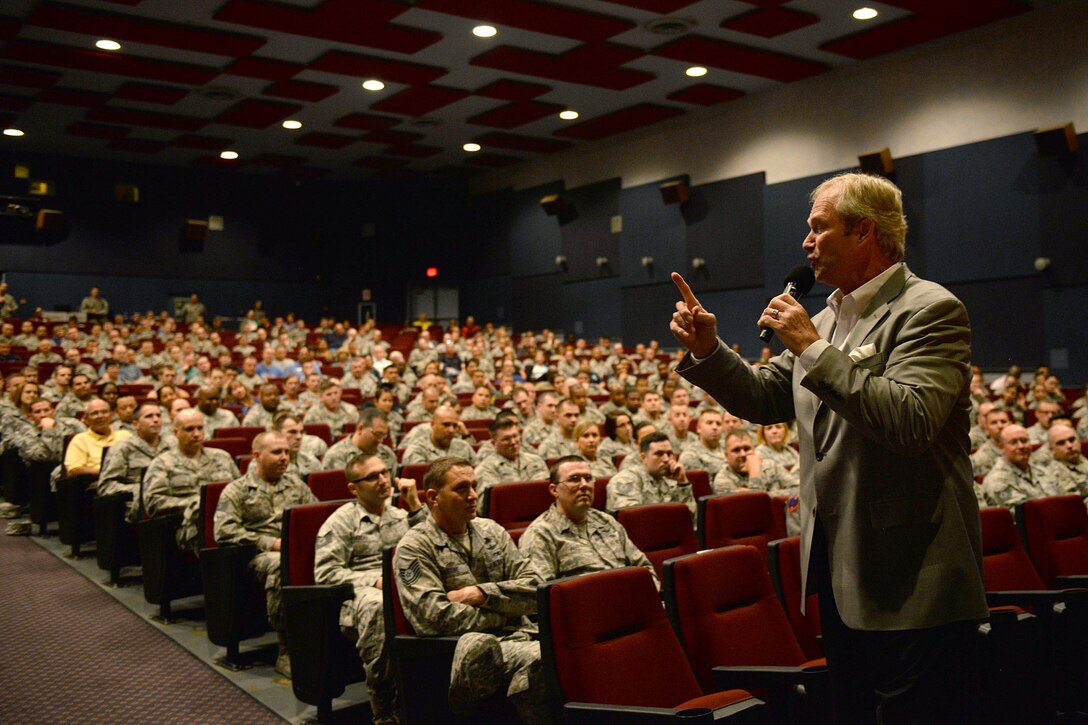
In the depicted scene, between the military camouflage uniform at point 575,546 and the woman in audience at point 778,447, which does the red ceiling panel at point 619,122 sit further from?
the military camouflage uniform at point 575,546

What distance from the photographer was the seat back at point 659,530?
10.3ft

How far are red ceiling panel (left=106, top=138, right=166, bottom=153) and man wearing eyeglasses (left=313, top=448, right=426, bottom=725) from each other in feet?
42.9

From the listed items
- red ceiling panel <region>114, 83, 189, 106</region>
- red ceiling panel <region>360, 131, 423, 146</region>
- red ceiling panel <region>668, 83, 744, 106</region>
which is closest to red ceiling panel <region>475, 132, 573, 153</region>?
red ceiling panel <region>360, 131, 423, 146</region>

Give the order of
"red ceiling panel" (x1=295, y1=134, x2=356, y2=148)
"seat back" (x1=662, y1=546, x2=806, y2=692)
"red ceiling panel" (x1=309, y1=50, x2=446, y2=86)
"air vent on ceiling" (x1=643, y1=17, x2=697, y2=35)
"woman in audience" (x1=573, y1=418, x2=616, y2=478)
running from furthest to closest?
"red ceiling panel" (x1=295, y1=134, x2=356, y2=148) < "red ceiling panel" (x1=309, y1=50, x2=446, y2=86) < "air vent on ceiling" (x1=643, y1=17, x2=697, y2=35) < "woman in audience" (x1=573, y1=418, x2=616, y2=478) < "seat back" (x1=662, y1=546, x2=806, y2=692)

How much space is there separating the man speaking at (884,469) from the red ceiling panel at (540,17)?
794 cm

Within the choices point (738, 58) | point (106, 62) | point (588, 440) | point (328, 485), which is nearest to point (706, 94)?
point (738, 58)

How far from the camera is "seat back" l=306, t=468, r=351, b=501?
4.09 metres

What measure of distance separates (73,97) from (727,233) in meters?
9.27

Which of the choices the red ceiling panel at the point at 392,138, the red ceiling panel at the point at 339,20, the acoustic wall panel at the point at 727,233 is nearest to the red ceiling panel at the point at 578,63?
the red ceiling panel at the point at 339,20

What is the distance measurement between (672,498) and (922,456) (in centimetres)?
296

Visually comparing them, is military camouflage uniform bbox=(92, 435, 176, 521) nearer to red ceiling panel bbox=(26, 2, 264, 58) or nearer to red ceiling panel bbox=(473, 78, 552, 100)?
red ceiling panel bbox=(26, 2, 264, 58)

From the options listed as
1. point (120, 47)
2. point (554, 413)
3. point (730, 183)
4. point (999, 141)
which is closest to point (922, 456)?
point (554, 413)

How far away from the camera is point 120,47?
9672 mm

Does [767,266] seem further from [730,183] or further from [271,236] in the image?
[271,236]
